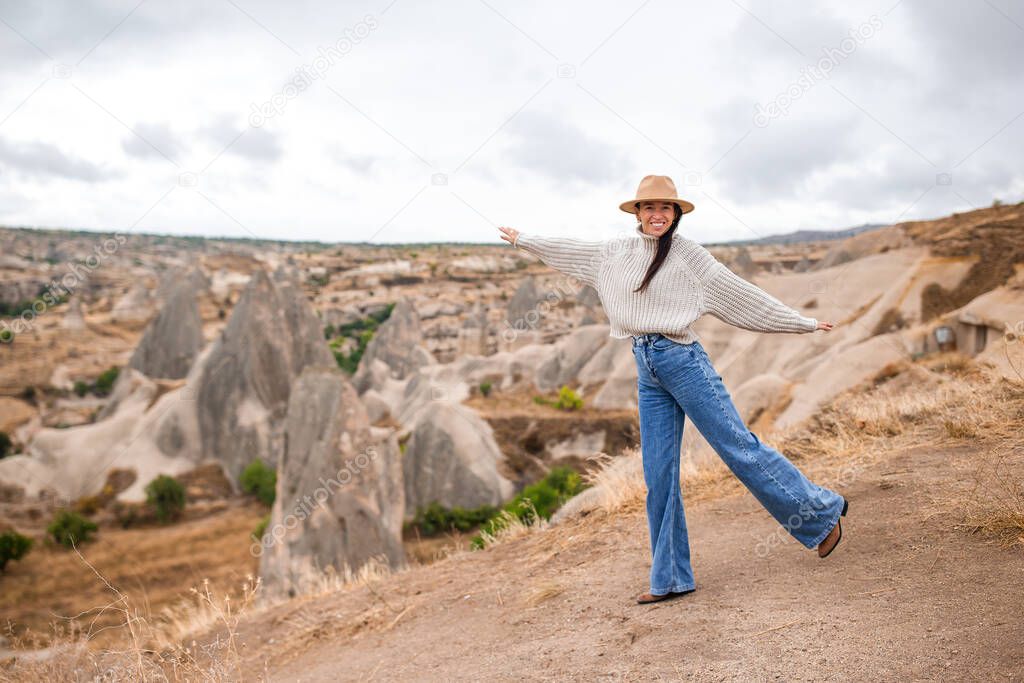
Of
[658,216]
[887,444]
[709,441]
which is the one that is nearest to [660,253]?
[658,216]

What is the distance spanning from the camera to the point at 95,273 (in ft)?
249

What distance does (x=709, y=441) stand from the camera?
3.02 metres

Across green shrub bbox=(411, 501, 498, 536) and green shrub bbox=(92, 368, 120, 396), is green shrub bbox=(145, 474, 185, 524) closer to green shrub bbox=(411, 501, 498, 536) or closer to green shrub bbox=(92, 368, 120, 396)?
green shrub bbox=(411, 501, 498, 536)

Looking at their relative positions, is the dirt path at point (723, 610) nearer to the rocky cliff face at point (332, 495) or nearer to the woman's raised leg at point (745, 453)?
the woman's raised leg at point (745, 453)

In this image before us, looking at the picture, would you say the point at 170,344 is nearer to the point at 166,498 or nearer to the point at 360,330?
the point at 166,498

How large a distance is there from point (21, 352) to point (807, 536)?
4869cm

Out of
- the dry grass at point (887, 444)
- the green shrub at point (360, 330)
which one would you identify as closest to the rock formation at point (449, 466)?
the dry grass at point (887, 444)

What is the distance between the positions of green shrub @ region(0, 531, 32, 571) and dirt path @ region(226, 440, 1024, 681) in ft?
45.2

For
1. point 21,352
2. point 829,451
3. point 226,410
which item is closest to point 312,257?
point 21,352

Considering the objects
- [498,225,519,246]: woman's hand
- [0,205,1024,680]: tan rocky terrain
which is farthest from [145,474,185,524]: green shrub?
[498,225,519,246]: woman's hand

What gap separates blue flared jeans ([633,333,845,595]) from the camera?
295 cm

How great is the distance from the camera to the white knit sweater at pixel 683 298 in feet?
9.82

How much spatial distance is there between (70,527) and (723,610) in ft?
56.0

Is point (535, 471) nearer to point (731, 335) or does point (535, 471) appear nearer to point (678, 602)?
point (731, 335)
